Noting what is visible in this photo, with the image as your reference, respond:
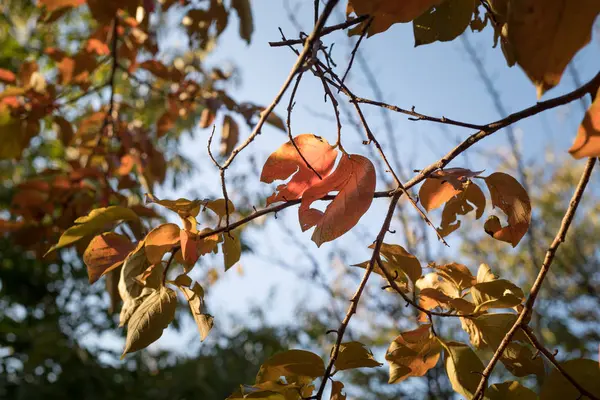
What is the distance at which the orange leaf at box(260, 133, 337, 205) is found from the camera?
0.50 metres

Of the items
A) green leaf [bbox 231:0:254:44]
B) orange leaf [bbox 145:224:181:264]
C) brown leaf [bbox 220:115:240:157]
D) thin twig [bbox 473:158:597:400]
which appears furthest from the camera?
brown leaf [bbox 220:115:240:157]

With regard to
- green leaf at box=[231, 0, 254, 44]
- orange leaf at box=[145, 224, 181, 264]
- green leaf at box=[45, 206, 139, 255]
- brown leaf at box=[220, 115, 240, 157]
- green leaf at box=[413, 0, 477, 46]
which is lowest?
orange leaf at box=[145, 224, 181, 264]

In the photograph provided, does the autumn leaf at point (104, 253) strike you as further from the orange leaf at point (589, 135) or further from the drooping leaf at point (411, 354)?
the orange leaf at point (589, 135)

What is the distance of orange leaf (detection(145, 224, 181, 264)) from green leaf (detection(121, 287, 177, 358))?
4cm

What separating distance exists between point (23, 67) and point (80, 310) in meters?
1.90

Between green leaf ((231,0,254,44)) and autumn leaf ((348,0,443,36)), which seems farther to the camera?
green leaf ((231,0,254,44))

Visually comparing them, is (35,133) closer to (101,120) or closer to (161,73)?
(101,120)

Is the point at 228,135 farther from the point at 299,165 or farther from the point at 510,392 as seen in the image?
the point at 510,392

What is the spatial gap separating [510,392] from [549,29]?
334mm

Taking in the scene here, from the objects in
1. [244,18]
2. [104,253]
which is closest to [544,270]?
[104,253]

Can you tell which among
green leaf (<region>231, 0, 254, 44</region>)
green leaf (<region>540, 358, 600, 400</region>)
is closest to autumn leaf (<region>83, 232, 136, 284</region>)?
green leaf (<region>540, 358, 600, 400</region>)

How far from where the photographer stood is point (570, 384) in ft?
1.44

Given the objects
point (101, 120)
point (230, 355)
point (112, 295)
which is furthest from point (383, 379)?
point (112, 295)

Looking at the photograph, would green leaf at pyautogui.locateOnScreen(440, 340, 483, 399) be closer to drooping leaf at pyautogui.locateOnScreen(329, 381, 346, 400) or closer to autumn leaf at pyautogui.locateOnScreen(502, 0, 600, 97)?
drooping leaf at pyautogui.locateOnScreen(329, 381, 346, 400)
